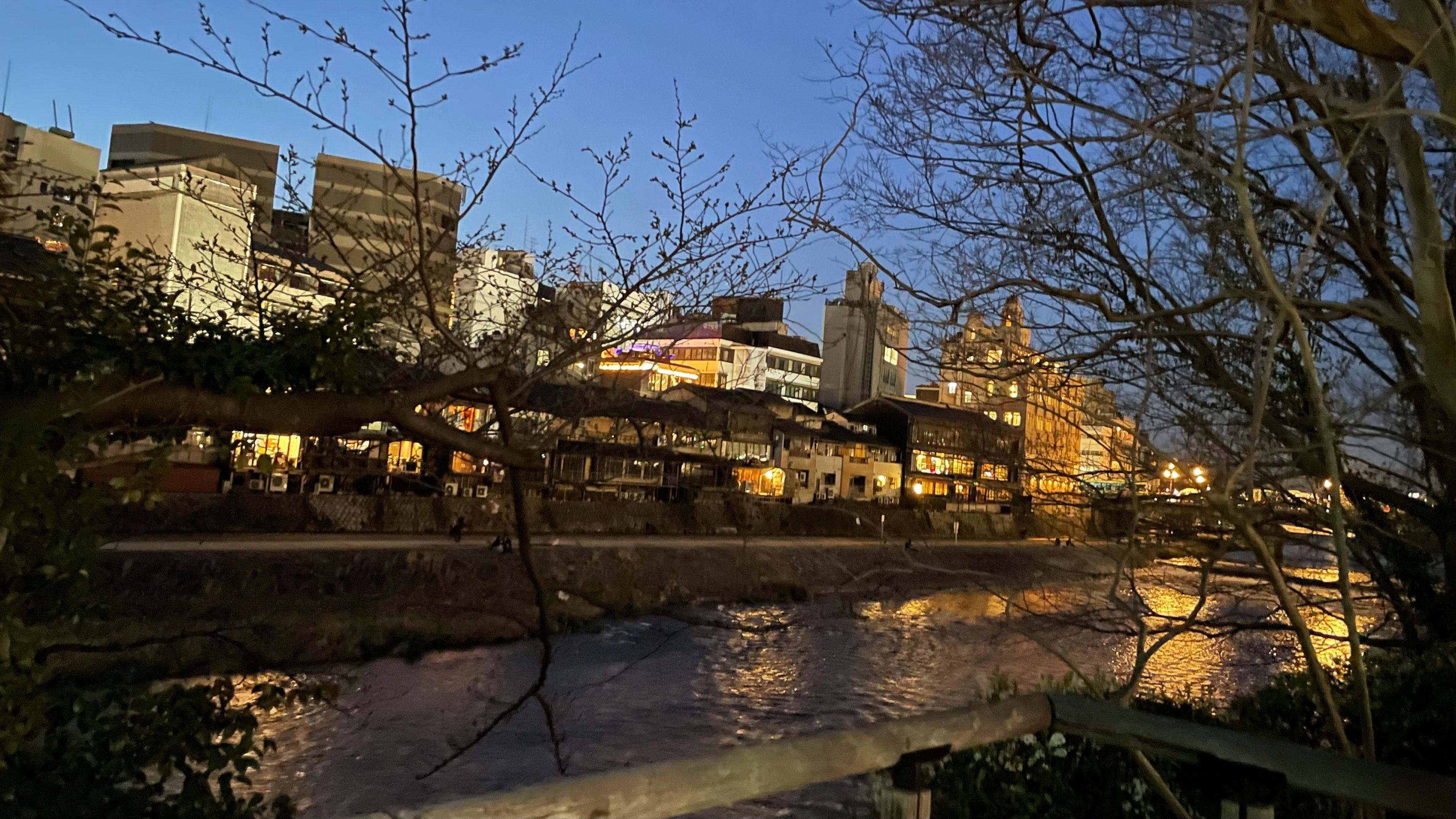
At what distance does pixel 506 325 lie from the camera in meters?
3.51

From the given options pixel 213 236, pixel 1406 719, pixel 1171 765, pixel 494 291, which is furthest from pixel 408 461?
pixel 1406 719

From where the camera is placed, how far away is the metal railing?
4.04 feet

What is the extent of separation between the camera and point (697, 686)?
12055 millimetres

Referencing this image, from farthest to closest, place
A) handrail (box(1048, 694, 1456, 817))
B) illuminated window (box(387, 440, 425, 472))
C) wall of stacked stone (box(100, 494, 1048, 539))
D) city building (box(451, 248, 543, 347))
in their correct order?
wall of stacked stone (box(100, 494, 1048, 539)) < city building (box(451, 248, 543, 347)) < illuminated window (box(387, 440, 425, 472)) < handrail (box(1048, 694, 1456, 817))

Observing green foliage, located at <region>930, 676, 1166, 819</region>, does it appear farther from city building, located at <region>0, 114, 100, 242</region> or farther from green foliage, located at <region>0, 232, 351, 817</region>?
city building, located at <region>0, 114, 100, 242</region>

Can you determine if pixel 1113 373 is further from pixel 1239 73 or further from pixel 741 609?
pixel 741 609

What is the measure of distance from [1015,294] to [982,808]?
236 centimetres

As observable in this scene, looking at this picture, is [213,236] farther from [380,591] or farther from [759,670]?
[380,591]

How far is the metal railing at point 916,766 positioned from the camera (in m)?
1.23

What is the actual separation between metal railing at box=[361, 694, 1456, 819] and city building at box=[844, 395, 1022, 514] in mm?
2165

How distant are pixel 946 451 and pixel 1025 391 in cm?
432

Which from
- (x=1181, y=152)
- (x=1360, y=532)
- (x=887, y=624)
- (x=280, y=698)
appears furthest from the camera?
(x=887, y=624)

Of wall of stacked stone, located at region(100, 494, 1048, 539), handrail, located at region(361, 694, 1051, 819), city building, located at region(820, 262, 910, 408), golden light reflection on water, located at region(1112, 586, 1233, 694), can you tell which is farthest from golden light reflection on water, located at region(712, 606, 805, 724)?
handrail, located at region(361, 694, 1051, 819)

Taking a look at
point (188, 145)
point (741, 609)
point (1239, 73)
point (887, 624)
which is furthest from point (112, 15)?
point (188, 145)
